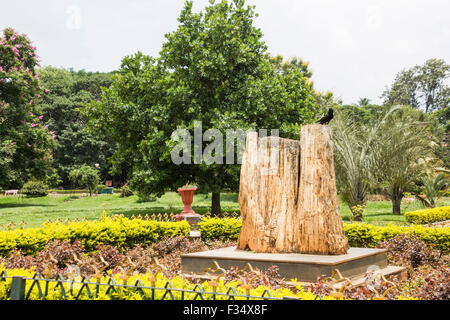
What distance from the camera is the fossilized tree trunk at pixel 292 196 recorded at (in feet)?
21.3

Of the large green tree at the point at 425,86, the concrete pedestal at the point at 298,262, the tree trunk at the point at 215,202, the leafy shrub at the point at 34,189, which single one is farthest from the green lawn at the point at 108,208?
the large green tree at the point at 425,86

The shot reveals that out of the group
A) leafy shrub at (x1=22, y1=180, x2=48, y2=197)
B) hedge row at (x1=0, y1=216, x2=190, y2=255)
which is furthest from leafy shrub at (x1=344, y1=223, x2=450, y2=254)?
leafy shrub at (x1=22, y1=180, x2=48, y2=197)

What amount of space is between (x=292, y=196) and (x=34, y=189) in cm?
2892

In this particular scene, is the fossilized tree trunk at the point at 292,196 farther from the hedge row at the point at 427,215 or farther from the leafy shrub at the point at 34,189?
the leafy shrub at the point at 34,189

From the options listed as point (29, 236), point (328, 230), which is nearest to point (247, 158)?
point (328, 230)

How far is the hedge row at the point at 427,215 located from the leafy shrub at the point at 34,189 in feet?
88.9

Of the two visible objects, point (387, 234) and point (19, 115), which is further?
point (19, 115)

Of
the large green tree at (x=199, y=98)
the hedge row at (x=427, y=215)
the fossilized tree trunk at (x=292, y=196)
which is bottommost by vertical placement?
the hedge row at (x=427, y=215)

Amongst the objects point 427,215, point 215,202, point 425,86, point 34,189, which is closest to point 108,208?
point 215,202

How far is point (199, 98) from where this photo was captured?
15.3 metres

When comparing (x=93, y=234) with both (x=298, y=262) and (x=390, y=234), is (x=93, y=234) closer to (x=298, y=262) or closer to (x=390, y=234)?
(x=298, y=262)

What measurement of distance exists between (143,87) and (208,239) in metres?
8.46

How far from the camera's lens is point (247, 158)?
729 centimetres
